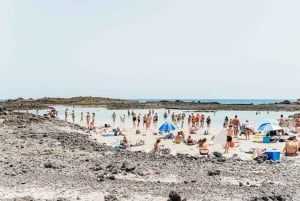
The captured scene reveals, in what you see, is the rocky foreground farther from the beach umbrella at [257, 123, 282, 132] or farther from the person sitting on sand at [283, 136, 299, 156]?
the beach umbrella at [257, 123, 282, 132]

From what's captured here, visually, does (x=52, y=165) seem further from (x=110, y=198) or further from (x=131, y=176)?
(x=110, y=198)

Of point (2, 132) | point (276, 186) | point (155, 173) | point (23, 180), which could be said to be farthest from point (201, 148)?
point (2, 132)

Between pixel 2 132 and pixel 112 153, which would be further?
pixel 2 132

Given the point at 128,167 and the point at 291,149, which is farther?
the point at 291,149

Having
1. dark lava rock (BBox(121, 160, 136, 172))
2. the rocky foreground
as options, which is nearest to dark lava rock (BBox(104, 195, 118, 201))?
the rocky foreground

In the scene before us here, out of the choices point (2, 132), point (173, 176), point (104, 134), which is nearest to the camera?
point (173, 176)

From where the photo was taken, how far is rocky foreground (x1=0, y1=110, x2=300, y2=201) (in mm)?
10992

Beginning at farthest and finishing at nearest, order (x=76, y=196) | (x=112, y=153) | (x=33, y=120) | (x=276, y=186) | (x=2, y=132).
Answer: (x=33, y=120), (x=2, y=132), (x=112, y=153), (x=276, y=186), (x=76, y=196)

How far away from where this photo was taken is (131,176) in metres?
13.3

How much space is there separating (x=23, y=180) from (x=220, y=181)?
5834 millimetres

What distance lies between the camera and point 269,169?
14875mm

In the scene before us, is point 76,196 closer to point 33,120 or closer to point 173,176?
point 173,176

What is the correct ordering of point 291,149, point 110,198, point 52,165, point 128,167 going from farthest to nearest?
point 291,149
point 52,165
point 128,167
point 110,198

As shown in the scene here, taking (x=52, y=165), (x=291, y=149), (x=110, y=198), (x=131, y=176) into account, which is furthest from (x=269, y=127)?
(x=110, y=198)
